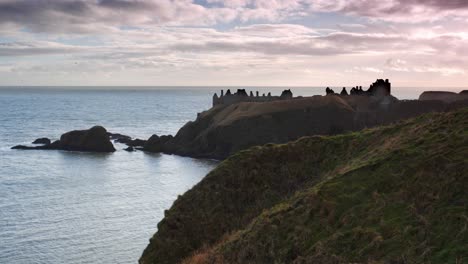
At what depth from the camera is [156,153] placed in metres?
117

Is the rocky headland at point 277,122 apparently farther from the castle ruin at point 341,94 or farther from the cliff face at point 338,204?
the cliff face at point 338,204

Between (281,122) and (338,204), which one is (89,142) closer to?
(281,122)

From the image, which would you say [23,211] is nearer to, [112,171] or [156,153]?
[112,171]

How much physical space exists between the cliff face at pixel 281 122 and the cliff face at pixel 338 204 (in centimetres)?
7592

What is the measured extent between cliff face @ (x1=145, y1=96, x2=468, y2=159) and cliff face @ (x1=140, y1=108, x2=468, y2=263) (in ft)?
249

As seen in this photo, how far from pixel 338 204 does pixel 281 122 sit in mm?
96991

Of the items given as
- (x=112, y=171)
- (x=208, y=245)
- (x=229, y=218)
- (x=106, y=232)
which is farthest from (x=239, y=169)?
(x=112, y=171)

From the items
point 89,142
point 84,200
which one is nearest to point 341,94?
point 89,142

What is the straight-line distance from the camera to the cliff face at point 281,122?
4412 inches

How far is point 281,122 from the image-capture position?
4670 inches

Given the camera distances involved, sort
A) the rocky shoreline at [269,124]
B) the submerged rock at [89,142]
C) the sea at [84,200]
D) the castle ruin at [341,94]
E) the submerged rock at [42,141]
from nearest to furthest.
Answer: the sea at [84,200] < the rocky shoreline at [269,124] < the submerged rock at [89,142] < the castle ruin at [341,94] < the submerged rock at [42,141]

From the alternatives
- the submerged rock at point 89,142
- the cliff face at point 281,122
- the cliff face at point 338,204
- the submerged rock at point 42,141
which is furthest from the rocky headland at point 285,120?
the cliff face at point 338,204

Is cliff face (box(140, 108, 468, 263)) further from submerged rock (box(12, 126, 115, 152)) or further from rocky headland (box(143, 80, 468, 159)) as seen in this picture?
submerged rock (box(12, 126, 115, 152))

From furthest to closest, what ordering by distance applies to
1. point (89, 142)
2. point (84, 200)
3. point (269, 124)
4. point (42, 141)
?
point (42, 141), point (89, 142), point (269, 124), point (84, 200)
